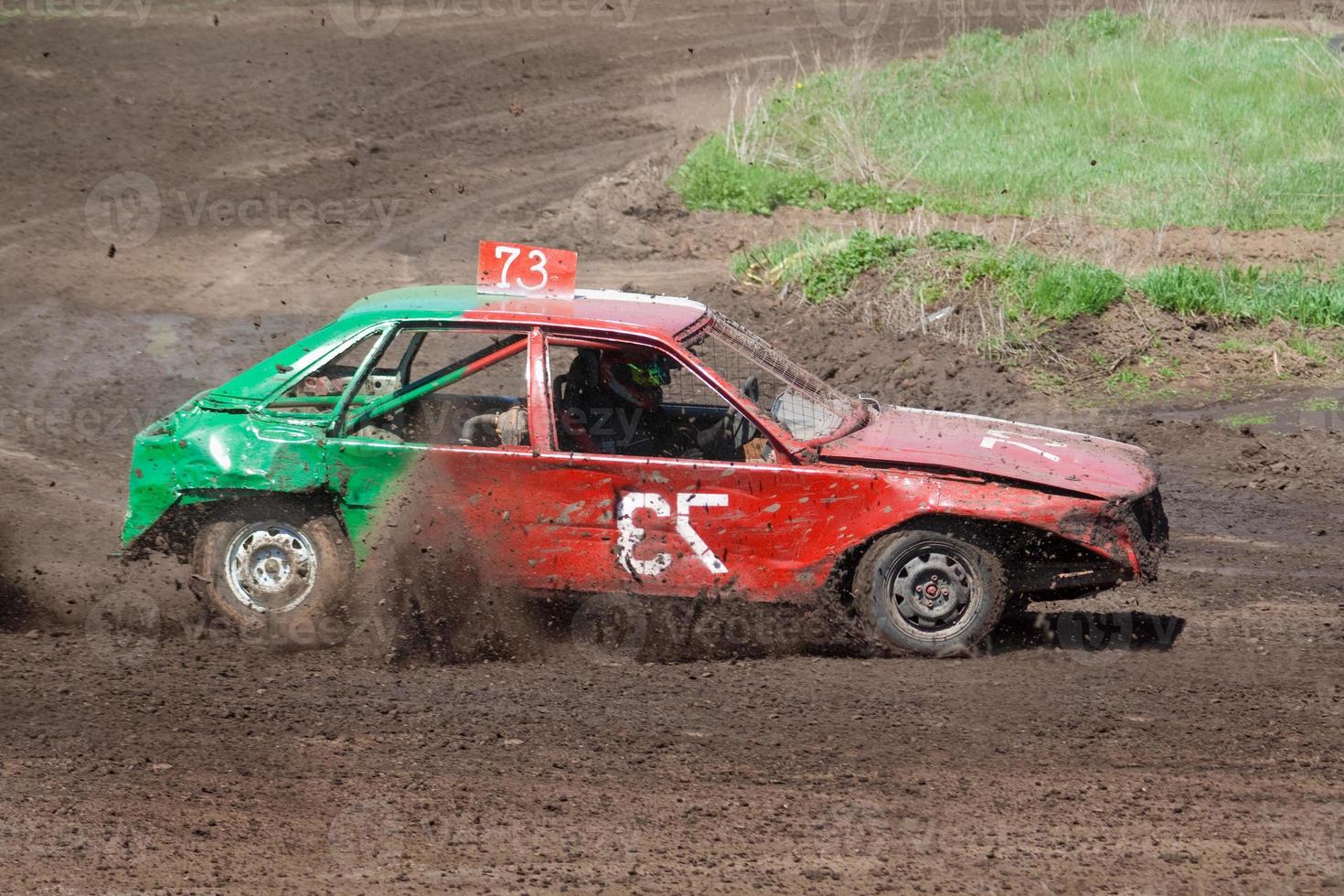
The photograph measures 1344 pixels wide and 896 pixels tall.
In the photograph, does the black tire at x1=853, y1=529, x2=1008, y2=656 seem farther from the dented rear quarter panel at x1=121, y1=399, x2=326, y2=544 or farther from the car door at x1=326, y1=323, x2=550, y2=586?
the dented rear quarter panel at x1=121, y1=399, x2=326, y2=544

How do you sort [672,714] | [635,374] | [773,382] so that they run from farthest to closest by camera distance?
[773,382], [635,374], [672,714]

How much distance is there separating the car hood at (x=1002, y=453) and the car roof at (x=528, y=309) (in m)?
1.09

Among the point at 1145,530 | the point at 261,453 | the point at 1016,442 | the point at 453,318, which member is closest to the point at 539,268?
the point at 453,318

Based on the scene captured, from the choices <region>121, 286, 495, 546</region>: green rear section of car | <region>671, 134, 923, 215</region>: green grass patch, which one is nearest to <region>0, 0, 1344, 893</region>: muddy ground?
<region>121, 286, 495, 546</region>: green rear section of car

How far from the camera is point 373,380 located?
283 inches

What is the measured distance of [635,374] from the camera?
22.1 ft

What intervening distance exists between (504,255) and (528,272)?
0.15 m

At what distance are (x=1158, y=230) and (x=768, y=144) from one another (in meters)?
5.03

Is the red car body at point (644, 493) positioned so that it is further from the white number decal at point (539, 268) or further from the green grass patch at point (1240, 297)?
the green grass patch at point (1240, 297)

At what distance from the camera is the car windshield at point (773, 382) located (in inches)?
264

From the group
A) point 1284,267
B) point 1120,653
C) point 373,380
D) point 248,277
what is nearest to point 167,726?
point 373,380

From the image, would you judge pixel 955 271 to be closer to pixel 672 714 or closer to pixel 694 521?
pixel 694 521

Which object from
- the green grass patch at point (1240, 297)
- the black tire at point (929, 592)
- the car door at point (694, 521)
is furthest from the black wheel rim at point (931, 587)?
the green grass patch at point (1240, 297)

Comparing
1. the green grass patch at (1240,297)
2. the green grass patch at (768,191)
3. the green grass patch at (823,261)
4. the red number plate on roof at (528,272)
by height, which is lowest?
the red number plate on roof at (528,272)
